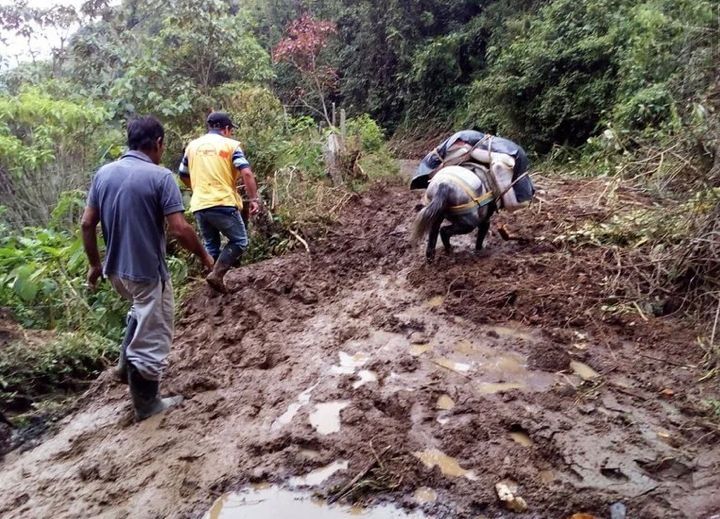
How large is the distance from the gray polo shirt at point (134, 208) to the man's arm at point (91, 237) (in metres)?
0.07

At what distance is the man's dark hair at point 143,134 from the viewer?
3.38 metres

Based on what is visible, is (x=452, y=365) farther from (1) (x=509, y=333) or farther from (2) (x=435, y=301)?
(2) (x=435, y=301)

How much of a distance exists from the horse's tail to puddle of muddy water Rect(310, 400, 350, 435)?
2.24 meters

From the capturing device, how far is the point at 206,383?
12.7ft

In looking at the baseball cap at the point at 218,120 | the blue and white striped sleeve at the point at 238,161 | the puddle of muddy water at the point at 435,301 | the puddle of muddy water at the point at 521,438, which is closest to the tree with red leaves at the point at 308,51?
the baseball cap at the point at 218,120

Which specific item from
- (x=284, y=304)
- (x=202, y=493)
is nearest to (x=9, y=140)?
(x=284, y=304)

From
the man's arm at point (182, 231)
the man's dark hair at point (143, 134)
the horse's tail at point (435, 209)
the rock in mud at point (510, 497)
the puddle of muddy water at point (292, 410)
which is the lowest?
the rock in mud at point (510, 497)

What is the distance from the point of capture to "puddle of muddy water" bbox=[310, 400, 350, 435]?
3.27 m

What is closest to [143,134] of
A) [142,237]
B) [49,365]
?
[142,237]

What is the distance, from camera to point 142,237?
331cm

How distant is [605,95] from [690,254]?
6.30m

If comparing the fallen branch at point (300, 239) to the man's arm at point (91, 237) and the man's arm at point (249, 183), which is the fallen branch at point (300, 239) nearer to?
the man's arm at point (249, 183)

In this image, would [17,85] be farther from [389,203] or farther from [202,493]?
[202,493]

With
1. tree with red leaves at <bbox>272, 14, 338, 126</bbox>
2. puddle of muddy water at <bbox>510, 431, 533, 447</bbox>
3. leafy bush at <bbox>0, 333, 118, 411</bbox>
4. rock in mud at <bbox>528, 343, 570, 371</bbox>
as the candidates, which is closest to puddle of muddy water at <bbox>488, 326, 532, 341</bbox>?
rock in mud at <bbox>528, 343, 570, 371</bbox>
